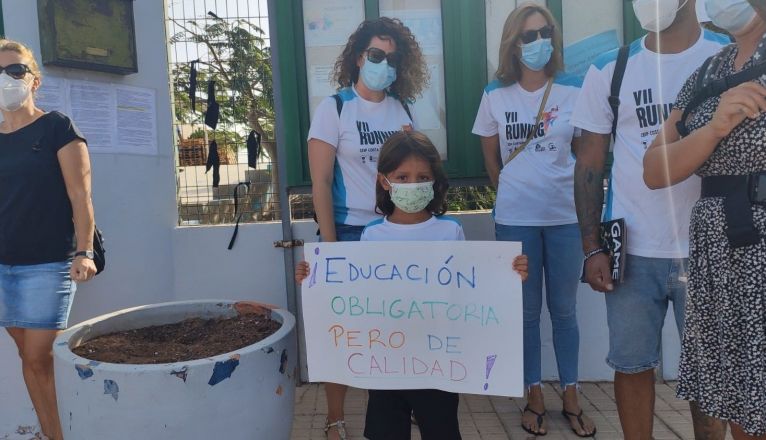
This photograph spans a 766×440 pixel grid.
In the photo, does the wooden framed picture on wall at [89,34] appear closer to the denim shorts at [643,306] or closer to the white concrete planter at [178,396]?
the white concrete planter at [178,396]

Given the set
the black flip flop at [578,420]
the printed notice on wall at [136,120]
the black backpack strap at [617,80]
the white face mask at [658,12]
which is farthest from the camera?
the printed notice on wall at [136,120]

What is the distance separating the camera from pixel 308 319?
7.59 ft

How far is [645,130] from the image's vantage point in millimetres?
2234

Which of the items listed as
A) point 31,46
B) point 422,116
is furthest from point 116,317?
point 422,116

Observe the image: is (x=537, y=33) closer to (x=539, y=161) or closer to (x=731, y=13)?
(x=539, y=161)

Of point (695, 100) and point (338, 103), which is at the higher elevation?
point (338, 103)

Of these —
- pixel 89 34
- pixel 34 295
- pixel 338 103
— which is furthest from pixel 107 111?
pixel 338 103

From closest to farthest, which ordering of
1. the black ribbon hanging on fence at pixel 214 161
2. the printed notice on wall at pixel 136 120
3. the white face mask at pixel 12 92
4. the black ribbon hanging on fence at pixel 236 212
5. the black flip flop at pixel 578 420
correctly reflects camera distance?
the white face mask at pixel 12 92 → the black flip flop at pixel 578 420 → the printed notice on wall at pixel 136 120 → the black ribbon hanging on fence at pixel 236 212 → the black ribbon hanging on fence at pixel 214 161

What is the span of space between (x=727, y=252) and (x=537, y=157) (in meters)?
1.36

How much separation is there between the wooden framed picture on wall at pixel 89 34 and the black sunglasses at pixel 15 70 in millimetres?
548

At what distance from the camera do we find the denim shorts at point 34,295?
2830 mm

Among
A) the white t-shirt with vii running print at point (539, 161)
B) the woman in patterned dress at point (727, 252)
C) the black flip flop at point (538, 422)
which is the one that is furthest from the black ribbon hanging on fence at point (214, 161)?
the woman in patterned dress at point (727, 252)

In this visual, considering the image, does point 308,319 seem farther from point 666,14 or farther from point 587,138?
point 666,14

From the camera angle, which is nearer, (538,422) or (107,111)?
(538,422)
